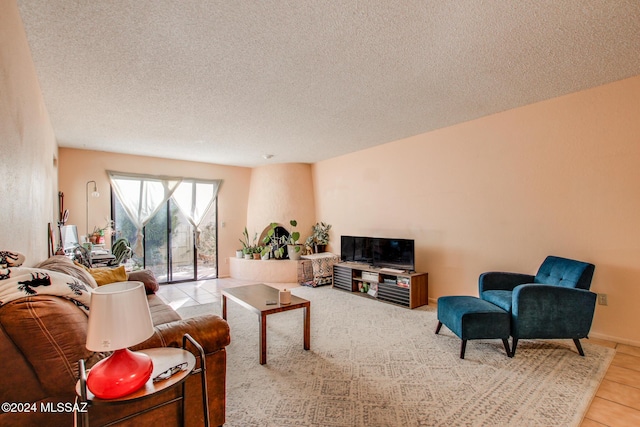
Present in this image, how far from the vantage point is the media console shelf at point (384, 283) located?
441 cm

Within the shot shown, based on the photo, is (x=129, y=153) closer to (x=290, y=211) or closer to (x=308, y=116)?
(x=290, y=211)

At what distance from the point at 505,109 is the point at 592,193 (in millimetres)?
1340

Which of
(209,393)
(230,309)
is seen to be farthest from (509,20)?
(230,309)

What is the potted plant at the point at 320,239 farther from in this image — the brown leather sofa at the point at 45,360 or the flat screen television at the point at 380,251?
the brown leather sofa at the point at 45,360

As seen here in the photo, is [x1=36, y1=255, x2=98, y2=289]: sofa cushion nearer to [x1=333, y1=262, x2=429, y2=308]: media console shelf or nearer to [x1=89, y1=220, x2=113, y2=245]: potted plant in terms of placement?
[x1=89, y1=220, x2=113, y2=245]: potted plant

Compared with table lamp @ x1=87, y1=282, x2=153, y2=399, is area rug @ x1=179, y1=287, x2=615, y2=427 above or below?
below

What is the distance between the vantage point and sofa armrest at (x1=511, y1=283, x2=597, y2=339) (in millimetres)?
2793

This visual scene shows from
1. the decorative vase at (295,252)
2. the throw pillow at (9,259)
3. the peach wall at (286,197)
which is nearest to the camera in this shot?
the throw pillow at (9,259)

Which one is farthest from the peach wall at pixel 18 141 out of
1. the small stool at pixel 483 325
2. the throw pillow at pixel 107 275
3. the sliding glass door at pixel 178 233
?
the small stool at pixel 483 325

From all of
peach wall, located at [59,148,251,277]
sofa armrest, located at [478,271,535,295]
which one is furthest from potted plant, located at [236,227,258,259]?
sofa armrest, located at [478,271,535,295]

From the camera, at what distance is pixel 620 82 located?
299cm

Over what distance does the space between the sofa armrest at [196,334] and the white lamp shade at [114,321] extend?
1.64 ft

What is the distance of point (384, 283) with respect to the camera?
479 centimetres

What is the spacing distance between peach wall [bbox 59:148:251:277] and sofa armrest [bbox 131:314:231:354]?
4922mm
